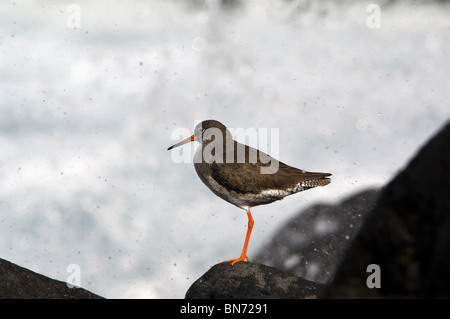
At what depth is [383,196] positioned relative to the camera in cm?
493

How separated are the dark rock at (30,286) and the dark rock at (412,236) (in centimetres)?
576

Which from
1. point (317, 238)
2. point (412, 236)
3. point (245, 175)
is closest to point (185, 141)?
point (245, 175)

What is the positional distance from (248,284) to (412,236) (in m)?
4.50

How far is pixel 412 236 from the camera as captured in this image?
466cm

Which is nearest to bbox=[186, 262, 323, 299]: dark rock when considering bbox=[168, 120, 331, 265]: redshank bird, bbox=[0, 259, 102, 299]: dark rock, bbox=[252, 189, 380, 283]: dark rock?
bbox=[168, 120, 331, 265]: redshank bird

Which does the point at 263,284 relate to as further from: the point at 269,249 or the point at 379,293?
the point at 269,249

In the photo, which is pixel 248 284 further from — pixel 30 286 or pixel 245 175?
pixel 30 286

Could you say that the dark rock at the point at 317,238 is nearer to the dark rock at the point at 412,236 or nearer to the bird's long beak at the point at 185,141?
the bird's long beak at the point at 185,141

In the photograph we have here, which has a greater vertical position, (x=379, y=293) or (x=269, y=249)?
(x=269, y=249)

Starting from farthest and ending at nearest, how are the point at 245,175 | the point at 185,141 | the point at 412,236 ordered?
the point at 185,141
the point at 245,175
the point at 412,236

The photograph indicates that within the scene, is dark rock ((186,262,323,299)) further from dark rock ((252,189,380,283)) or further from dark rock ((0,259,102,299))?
dark rock ((252,189,380,283))
